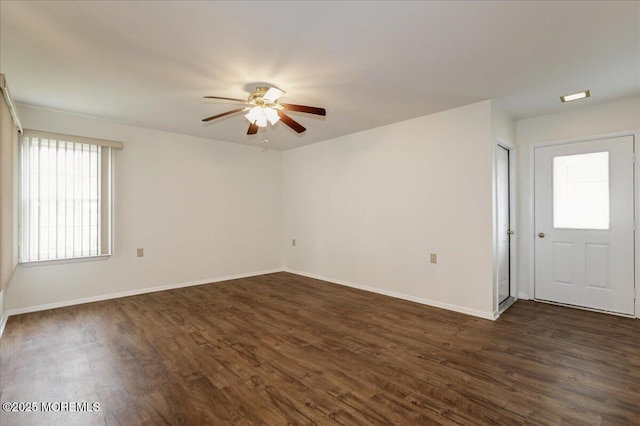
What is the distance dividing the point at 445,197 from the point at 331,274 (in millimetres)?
2417

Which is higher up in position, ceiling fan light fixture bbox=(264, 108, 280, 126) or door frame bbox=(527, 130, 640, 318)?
ceiling fan light fixture bbox=(264, 108, 280, 126)

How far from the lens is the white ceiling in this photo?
77.5 inches

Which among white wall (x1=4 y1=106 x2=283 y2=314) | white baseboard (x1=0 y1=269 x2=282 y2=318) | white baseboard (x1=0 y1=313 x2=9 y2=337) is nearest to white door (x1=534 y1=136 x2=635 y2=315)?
white wall (x1=4 y1=106 x2=283 y2=314)

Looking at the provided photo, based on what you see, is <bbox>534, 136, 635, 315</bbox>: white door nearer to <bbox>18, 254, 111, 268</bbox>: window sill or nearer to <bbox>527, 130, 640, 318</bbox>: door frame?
<bbox>527, 130, 640, 318</bbox>: door frame

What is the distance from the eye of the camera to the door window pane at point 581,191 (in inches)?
146

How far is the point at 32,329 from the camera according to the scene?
10.6 feet

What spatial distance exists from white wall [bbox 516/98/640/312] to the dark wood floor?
747 mm

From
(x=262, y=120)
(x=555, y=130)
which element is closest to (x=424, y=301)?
(x=555, y=130)

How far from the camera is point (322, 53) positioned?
247 centimetres

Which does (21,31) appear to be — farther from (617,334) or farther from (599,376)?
(617,334)

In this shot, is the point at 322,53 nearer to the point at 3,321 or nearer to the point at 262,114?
the point at 262,114

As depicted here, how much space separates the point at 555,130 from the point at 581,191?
0.84 m

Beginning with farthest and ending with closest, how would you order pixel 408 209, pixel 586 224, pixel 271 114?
pixel 408 209 < pixel 586 224 < pixel 271 114

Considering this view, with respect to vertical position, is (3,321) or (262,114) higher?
(262,114)
